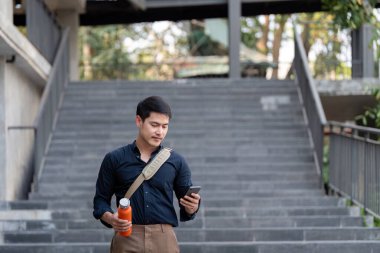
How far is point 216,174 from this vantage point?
11938mm

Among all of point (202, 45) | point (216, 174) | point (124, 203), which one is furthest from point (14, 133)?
point (202, 45)

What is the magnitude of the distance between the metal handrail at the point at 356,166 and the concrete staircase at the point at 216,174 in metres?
0.27

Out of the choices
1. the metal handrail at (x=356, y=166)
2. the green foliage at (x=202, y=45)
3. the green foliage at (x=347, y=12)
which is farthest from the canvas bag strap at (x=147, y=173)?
the green foliage at (x=202, y=45)

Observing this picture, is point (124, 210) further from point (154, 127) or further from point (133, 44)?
point (133, 44)

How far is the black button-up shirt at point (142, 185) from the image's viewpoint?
4355 mm

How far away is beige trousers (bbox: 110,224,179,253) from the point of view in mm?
4309

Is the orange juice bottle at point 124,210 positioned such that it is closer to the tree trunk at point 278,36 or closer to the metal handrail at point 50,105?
the metal handrail at point 50,105

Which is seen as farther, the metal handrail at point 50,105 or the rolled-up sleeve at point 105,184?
the metal handrail at point 50,105

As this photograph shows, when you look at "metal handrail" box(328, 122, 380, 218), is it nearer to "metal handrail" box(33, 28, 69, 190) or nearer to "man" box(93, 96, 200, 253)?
"metal handrail" box(33, 28, 69, 190)

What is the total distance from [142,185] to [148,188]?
38mm

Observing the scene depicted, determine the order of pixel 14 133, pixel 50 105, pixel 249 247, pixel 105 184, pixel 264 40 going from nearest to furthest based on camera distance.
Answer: pixel 105 184
pixel 249 247
pixel 14 133
pixel 50 105
pixel 264 40

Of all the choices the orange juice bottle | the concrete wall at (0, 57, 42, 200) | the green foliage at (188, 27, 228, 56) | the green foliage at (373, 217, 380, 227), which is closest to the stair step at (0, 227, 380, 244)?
the green foliage at (373, 217, 380, 227)

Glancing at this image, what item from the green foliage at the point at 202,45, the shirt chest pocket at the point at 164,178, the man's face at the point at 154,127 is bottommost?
the shirt chest pocket at the point at 164,178

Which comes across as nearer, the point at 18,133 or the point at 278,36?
the point at 18,133
